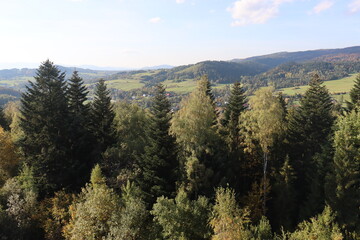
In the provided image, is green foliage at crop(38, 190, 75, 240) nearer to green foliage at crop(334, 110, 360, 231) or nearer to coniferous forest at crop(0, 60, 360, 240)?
coniferous forest at crop(0, 60, 360, 240)

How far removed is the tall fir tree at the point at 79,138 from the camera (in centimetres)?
3497

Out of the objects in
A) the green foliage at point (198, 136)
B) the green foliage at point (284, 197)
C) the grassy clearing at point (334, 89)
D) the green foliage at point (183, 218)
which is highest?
the green foliage at point (198, 136)

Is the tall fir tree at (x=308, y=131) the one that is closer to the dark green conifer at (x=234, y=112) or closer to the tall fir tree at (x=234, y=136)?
the tall fir tree at (x=234, y=136)

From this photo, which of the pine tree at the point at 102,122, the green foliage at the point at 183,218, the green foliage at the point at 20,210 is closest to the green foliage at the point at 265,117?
the green foliage at the point at 183,218

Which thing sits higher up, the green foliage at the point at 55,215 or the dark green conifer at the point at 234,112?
the dark green conifer at the point at 234,112

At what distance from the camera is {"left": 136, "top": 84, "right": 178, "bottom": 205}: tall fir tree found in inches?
1081

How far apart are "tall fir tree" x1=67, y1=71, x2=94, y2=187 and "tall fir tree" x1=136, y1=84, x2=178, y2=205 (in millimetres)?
12359

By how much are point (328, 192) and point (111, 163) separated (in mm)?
29810

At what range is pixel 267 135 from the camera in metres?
28.5

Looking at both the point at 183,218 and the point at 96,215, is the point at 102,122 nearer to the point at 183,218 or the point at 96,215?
the point at 96,215

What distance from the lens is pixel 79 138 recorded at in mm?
35219

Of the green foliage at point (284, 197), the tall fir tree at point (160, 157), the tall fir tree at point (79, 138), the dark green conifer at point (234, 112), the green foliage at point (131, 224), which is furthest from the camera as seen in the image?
the dark green conifer at point (234, 112)

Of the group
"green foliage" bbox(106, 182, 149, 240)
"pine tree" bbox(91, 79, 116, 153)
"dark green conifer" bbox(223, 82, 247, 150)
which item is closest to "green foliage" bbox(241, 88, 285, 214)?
"dark green conifer" bbox(223, 82, 247, 150)

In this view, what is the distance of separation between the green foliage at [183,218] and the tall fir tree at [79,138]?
703 inches
